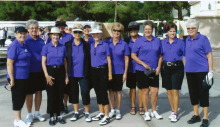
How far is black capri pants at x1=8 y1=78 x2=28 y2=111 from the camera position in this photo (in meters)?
5.27

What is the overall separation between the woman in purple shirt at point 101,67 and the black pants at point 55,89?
563mm

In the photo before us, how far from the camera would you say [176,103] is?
19.0 feet

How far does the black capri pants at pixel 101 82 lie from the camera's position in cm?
560

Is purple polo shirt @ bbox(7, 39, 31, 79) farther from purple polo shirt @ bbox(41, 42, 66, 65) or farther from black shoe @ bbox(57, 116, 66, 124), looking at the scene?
black shoe @ bbox(57, 116, 66, 124)

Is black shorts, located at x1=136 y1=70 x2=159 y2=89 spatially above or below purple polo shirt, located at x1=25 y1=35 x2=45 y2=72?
below

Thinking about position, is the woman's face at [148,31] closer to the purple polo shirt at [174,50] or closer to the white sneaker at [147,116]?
the purple polo shirt at [174,50]

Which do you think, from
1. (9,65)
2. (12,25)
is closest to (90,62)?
(9,65)

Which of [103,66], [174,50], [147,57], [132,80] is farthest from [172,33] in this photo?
[103,66]

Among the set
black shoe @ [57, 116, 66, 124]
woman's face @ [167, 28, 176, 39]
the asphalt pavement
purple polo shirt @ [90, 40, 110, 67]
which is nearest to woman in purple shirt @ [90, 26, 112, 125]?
purple polo shirt @ [90, 40, 110, 67]

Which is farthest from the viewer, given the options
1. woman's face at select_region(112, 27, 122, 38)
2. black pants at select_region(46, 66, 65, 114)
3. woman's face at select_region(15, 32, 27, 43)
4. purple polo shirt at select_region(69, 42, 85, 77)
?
woman's face at select_region(112, 27, 122, 38)

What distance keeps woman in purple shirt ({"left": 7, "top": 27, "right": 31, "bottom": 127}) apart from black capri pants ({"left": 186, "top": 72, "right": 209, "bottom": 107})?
282cm

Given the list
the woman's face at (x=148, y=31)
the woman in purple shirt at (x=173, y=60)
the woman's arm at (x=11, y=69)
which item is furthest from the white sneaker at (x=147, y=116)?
the woman's arm at (x=11, y=69)

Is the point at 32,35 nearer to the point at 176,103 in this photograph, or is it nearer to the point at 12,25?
the point at 176,103

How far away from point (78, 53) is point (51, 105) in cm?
104
